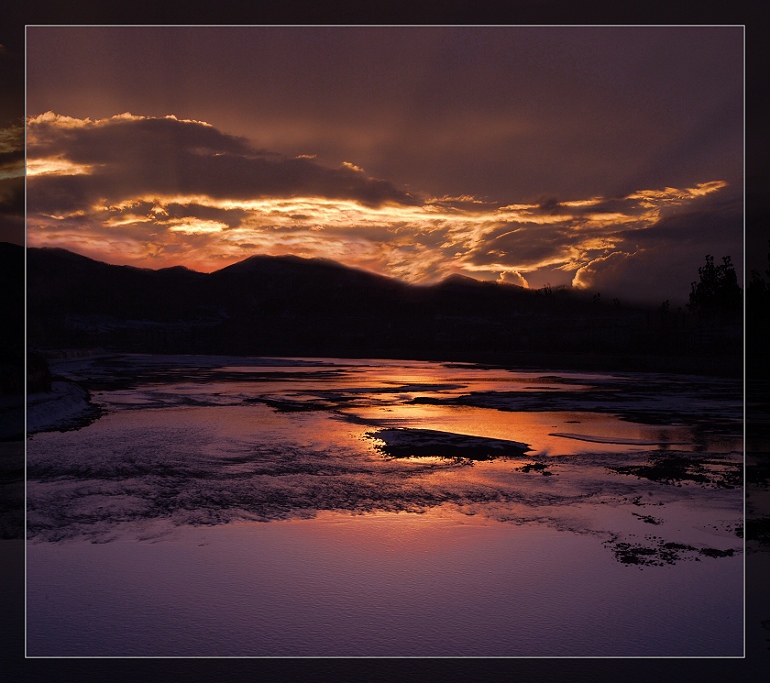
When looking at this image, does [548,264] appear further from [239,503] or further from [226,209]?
[239,503]

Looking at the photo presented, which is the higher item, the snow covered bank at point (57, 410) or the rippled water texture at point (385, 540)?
the snow covered bank at point (57, 410)

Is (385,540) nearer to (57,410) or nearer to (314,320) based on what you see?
(57,410)

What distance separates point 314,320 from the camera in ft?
105

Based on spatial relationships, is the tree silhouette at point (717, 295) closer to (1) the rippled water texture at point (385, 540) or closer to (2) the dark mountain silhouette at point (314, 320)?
(2) the dark mountain silhouette at point (314, 320)

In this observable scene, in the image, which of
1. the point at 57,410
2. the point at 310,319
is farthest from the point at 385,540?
the point at 310,319

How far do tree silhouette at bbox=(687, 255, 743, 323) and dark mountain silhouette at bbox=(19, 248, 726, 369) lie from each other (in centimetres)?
146

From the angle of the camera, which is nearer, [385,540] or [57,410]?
[385,540]

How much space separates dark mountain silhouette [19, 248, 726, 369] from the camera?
84.3 ft

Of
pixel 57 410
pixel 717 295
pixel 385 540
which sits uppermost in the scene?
pixel 717 295

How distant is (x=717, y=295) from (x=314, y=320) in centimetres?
1765

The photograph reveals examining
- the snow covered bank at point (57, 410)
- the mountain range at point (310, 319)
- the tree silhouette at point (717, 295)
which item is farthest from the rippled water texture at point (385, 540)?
the mountain range at point (310, 319)

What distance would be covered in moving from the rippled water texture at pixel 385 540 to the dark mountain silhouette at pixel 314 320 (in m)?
13.2

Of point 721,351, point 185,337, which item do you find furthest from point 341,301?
point 721,351

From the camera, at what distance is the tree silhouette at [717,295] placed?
51.8 ft
